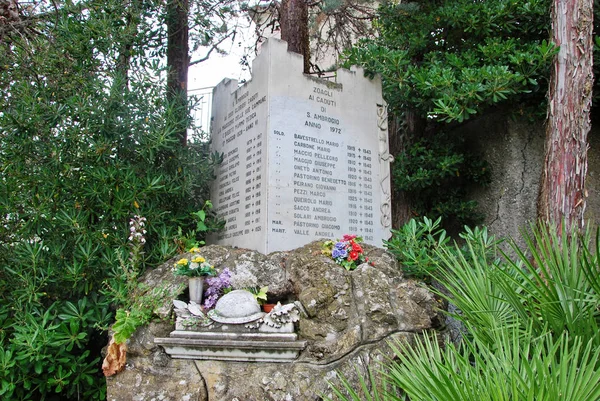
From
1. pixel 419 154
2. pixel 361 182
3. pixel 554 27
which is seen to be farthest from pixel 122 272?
pixel 554 27

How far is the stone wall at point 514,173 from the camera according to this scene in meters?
7.26

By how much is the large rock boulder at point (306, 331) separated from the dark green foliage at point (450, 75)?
2365 mm

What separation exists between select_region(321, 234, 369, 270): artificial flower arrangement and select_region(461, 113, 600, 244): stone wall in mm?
3197

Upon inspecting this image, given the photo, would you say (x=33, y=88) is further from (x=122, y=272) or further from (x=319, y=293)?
(x=319, y=293)

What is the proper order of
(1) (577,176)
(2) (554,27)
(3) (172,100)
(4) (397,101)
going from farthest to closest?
(4) (397,101) < (3) (172,100) < (2) (554,27) < (1) (577,176)

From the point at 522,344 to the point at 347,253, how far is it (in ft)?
5.95

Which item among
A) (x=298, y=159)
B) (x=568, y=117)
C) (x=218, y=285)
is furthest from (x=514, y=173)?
(x=218, y=285)

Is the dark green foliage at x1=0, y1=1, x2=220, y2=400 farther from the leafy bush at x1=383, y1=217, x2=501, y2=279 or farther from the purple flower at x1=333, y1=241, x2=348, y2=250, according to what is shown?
the leafy bush at x1=383, y1=217, x2=501, y2=279

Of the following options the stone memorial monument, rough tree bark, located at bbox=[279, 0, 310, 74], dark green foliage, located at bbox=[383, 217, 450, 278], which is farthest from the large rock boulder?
rough tree bark, located at bbox=[279, 0, 310, 74]

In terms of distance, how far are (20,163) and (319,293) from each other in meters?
3.49

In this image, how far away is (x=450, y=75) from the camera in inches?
242

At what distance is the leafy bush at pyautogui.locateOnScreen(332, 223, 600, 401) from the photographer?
225 cm

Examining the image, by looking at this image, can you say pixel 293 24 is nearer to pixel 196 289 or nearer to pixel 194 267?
pixel 194 267

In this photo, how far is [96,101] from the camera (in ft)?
18.8
